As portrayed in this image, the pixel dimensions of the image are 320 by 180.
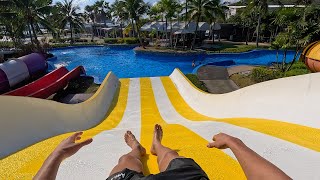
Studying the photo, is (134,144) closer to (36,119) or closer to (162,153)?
(162,153)

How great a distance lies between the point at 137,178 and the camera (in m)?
2.03

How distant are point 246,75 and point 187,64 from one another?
8039mm

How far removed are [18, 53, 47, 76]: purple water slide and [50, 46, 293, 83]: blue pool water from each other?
380cm

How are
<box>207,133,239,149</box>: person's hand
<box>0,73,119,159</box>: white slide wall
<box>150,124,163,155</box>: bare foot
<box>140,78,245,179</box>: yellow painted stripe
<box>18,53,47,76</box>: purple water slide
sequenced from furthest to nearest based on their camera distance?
<box>18,53,47,76</box>: purple water slide < <box>0,73,119,159</box>: white slide wall < <box>150,124,163,155</box>: bare foot < <box>140,78,245,179</box>: yellow painted stripe < <box>207,133,239,149</box>: person's hand

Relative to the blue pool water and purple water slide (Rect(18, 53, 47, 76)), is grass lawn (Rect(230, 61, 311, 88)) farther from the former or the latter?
purple water slide (Rect(18, 53, 47, 76))

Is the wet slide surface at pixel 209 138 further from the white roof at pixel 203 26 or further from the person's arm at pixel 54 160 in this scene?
the white roof at pixel 203 26

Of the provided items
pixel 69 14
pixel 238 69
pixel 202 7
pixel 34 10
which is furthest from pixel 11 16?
pixel 238 69

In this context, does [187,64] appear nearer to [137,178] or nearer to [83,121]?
[83,121]

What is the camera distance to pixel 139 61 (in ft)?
81.5

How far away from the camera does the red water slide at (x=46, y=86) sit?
37.8 feet

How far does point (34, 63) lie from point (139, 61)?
10.2 m

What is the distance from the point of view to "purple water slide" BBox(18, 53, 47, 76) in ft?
54.1

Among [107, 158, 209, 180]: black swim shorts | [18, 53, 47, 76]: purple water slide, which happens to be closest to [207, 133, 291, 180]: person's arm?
[107, 158, 209, 180]: black swim shorts

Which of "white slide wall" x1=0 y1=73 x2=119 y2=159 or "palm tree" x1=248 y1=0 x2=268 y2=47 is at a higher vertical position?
"palm tree" x1=248 y1=0 x2=268 y2=47
